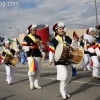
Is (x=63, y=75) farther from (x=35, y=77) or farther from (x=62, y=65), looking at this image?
(x=35, y=77)

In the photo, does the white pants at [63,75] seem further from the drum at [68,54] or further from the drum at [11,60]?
the drum at [11,60]

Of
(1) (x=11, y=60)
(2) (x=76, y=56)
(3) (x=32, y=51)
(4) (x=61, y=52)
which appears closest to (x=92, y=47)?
(3) (x=32, y=51)

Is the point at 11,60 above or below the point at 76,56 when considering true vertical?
below

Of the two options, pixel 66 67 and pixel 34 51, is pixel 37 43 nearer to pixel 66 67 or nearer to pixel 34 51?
pixel 34 51

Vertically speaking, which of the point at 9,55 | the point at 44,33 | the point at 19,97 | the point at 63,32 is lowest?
the point at 19,97

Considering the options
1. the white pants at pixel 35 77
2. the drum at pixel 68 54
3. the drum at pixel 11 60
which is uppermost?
the drum at pixel 68 54

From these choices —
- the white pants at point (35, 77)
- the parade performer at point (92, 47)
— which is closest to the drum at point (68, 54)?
the white pants at point (35, 77)

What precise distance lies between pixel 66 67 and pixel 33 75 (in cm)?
200

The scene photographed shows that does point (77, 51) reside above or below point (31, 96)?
above

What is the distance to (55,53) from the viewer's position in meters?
5.84

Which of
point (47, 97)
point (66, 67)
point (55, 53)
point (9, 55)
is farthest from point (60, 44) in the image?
point (9, 55)

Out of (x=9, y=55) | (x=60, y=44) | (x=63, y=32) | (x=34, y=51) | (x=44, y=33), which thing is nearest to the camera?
(x=60, y=44)

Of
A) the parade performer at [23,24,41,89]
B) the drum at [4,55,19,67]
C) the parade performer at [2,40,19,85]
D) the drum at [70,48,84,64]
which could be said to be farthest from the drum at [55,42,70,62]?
the parade performer at [2,40,19,85]

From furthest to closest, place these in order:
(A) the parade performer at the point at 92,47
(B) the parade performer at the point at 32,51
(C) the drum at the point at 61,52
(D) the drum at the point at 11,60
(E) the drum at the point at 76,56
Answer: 1. (D) the drum at the point at 11,60
2. (A) the parade performer at the point at 92,47
3. (B) the parade performer at the point at 32,51
4. (E) the drum at the point at 76,56
5. (C) the drum at the point at 61,52
